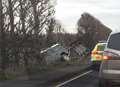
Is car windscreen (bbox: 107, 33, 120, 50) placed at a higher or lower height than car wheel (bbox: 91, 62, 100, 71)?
higher

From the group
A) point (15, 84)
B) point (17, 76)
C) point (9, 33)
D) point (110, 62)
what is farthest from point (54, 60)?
point (110, 62)

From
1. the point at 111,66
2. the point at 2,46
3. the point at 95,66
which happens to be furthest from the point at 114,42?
the point at 95,66

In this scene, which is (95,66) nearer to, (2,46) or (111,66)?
(2,46)

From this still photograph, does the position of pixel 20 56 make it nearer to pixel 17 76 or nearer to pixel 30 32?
pixel 30 32

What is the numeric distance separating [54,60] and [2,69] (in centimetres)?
1113

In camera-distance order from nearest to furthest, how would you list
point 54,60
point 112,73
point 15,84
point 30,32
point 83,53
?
point 112,73 → point 15,84 → point 30,32 → point 54,60 → point 83,53

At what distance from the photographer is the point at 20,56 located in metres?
28.0

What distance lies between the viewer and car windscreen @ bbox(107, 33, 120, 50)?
15.0 meters

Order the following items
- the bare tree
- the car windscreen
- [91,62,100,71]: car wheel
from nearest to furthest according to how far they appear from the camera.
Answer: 1. the car windscreen
2. the bare tree
3. [91,62,100,71]: car wheel

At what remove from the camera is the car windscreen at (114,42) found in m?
15.0

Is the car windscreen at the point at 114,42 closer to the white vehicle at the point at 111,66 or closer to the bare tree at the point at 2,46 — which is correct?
the white vehicle at the point at 111,66

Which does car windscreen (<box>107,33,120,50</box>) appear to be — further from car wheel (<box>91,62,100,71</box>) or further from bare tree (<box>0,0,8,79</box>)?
car wheel (<box>91,62,100,71</box>)

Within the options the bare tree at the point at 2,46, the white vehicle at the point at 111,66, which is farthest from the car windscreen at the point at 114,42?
the bare tree at the point at 2,46

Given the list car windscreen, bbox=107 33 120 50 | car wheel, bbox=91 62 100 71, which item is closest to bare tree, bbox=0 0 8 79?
car wheel, bbox=91 62 100 71
